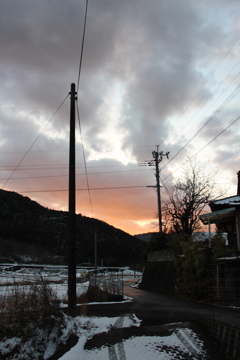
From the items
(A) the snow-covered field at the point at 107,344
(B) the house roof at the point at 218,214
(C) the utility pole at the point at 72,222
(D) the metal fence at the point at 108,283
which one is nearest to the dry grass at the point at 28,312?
(A) the snow-covered field at the point at 107,344

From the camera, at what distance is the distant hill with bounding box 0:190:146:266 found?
391 feet

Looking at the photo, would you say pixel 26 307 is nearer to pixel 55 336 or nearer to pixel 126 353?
pixel 55 336

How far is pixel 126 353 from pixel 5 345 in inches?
114

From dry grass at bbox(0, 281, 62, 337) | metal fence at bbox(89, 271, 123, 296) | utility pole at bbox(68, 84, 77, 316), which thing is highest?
utility pole at bbox(68, 84, 77, 316)

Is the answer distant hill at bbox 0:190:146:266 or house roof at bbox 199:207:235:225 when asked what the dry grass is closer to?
house roof at bbox 199:207:235:225

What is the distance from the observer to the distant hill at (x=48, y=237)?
11919 centimetres

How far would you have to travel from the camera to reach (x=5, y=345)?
726cm

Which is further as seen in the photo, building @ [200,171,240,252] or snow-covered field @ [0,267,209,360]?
building @ [200,171,240,252]

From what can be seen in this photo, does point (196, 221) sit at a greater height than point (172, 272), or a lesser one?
greater

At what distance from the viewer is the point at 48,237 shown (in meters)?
139

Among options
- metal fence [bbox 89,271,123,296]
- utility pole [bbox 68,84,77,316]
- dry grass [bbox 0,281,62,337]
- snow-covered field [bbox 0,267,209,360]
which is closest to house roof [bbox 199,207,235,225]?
metal fence [bbox 89,271,123,296]

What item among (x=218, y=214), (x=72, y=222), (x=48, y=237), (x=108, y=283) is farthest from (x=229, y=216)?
(x=48, y=237)

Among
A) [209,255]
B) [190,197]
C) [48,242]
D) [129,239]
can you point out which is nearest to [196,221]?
[190,197]

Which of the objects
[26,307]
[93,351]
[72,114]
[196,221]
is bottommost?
[93,351]
